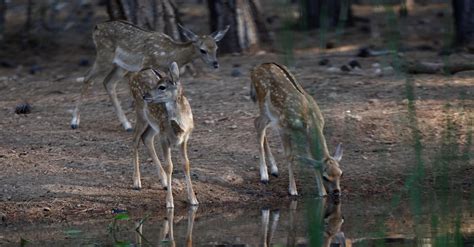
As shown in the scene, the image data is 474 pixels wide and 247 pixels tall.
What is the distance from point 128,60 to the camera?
12203mm

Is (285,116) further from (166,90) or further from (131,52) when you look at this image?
(131,52)

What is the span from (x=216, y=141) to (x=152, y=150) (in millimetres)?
1205

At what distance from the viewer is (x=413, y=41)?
16688 mm

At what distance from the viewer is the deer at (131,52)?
12.1 m

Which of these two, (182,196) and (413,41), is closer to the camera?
(182,196)

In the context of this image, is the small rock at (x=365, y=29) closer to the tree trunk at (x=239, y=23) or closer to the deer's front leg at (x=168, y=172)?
the tree trunk at (x=239, y=23)

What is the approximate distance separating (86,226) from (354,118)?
11.3ft

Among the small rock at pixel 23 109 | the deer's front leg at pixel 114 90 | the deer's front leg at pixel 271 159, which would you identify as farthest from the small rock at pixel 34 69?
the deer's front leg at pixel 271 159

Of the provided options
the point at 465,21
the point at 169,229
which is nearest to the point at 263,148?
the point at 169,229

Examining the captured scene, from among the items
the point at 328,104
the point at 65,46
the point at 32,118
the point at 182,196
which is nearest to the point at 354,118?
the point at 328,104

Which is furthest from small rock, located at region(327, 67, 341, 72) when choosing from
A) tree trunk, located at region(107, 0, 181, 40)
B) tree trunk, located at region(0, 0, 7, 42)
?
tree trunk, located at region(0, 0, 7, 42)

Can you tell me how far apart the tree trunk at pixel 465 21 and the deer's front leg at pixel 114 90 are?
4601 millimetres

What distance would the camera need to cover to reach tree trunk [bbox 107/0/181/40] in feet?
44.5

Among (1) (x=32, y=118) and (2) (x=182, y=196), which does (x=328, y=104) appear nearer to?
(2) (x=182, y=196)
